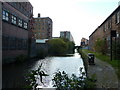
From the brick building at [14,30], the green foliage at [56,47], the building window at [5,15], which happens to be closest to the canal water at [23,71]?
Result: the brick building at [14,30]

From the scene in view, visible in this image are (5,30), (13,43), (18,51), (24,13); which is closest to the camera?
(5,30)

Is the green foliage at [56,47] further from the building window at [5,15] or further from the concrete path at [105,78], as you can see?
the concrete path at [105,78]

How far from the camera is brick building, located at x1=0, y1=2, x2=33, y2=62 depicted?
18.5 m

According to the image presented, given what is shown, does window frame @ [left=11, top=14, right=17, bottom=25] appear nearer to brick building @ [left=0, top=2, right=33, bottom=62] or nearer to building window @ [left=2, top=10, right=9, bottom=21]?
brick building @ [left=0, top=2, right=33, bottom=62]

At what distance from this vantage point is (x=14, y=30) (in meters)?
21.4

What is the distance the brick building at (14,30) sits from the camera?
18547mm

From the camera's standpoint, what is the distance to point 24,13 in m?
25.9

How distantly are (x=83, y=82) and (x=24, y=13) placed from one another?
79.2ft

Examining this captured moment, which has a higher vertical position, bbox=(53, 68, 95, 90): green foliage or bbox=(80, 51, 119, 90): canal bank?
bbox=(53, 68, 95, 90): green foliage

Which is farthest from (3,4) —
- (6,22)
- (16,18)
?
(16,18)

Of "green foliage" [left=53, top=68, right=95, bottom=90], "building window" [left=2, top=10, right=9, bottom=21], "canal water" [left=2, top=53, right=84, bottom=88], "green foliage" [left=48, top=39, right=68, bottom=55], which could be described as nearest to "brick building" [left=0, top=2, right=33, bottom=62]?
"building window" [left=2, top=10, right=9, bottom=21]

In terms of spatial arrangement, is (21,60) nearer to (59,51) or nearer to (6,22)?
(6,22)

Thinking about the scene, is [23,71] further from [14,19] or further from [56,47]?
[56,47]

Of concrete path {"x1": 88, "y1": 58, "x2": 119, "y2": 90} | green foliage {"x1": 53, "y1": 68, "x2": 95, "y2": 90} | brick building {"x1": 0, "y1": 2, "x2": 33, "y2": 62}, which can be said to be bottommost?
concrete path {"x1": 88, "y1": 58, "x2": 119, "y2": 90}
